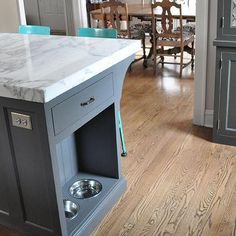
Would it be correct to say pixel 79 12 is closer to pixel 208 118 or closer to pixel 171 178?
pixel 208 118

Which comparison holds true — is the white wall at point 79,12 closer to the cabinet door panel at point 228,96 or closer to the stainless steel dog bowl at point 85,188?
the cabinet door panel at point 228,96

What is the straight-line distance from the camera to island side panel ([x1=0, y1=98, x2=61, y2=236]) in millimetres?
1630

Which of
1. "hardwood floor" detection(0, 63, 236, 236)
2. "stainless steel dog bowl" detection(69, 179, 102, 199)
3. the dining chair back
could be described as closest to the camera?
"hardwood floor" detection(0, 63, 236, 236)

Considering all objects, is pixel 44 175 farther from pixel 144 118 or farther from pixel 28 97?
pixel 144 118

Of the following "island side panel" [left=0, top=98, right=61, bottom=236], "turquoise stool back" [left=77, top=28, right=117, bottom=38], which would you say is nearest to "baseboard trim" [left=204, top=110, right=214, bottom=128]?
"turquoise stool back" [left=77, top=28, right=117, bottom=38]

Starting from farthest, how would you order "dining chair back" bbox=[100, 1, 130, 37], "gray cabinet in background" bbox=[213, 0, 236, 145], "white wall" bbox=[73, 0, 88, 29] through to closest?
1. "dining chair back" bbox=[100, 1, 130, 37]
2. "white wall" bbox=[73, 0, 88, 29]
3. "gray cabinet in background" bbox=[213, 0, 236, 145]

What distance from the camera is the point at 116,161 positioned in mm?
2379

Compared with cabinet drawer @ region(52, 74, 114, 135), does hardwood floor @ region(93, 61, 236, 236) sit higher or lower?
lower

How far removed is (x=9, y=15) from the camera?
4602 millimetres

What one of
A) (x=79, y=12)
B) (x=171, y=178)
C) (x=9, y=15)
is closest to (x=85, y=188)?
(x=171, y=178)

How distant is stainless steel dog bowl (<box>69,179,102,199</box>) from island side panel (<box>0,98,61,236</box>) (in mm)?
463

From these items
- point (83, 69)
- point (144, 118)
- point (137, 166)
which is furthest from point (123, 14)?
point (83, 69)

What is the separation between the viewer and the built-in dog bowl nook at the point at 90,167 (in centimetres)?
225

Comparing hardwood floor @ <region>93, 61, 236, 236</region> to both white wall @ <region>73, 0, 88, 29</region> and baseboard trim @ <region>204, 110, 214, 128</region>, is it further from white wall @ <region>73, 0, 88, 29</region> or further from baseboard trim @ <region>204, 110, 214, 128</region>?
white wall @ <region>73, 0, 88, 29</region>
